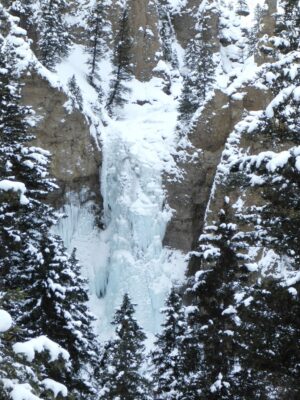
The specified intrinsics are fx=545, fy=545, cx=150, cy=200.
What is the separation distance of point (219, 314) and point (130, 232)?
774 inches

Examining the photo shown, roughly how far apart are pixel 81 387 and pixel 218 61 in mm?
44301

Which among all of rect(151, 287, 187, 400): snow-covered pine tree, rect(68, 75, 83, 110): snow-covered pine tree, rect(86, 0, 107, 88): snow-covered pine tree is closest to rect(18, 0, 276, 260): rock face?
rect(68, 75, 83, 110): snow-covered pine tree

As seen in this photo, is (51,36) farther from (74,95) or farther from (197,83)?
(197,83)

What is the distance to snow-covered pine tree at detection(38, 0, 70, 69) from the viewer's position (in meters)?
38.4

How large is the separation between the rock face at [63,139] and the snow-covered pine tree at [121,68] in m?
7.34

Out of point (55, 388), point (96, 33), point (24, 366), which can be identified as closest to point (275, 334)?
point (55, 388)

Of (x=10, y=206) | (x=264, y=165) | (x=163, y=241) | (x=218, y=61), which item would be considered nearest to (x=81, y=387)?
(x=10, y=206)

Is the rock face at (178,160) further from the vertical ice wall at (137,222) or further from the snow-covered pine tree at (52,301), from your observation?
the snow-covered pine tree at (52,301)

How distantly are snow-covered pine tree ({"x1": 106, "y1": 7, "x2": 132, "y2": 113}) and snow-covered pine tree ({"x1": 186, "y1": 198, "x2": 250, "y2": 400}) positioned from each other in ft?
92.2

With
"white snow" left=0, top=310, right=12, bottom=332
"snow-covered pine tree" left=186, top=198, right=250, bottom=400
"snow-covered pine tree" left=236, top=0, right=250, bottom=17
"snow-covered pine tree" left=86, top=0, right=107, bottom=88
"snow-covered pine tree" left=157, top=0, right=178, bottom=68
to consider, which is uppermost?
"snow-covered pine tree" left=236, top=0, right=250, bottom=17

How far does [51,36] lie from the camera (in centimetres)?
3903

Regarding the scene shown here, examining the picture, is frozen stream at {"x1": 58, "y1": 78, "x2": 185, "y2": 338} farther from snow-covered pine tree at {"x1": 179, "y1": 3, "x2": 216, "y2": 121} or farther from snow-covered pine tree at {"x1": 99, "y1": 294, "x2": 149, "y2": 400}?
snow-covered pine tree at {"x1": 99, "y1": 294, "x2": 149, "y2": 400}

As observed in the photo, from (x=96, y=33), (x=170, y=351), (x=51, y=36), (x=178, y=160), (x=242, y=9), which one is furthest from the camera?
(x=242, y=9)

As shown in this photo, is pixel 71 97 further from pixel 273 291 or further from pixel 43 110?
pixel 273 291
